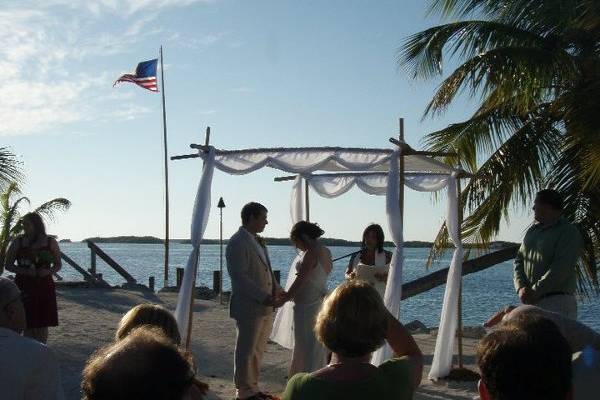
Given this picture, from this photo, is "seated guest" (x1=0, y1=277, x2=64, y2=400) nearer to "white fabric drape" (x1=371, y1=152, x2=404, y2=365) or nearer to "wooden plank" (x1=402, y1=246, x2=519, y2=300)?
"white fabric drape" (x1=371, y1=152, x2=404, y2=365)

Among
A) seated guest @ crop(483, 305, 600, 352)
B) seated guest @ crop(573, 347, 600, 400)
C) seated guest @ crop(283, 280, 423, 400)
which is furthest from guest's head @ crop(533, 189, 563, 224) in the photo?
seated guest @ crop(283, 280, 423, 400)

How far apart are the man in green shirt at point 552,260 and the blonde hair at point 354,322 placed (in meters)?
3.74

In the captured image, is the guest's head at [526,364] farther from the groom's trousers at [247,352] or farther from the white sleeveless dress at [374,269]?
the white sleeveless dress at [374,269]

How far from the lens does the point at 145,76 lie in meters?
23.0

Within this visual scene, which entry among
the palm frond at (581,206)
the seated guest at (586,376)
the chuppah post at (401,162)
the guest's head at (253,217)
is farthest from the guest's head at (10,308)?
the palm frond at (581,206)

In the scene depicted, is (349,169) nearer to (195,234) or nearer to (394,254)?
(394,254)

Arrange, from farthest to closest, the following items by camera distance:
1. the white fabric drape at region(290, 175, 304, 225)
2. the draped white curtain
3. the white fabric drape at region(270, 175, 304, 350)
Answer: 1. the white fabric drape at region(290, 175, 304, 225)
2. the white fabric drape at region(270, 175, 304, 350)
3. the draped white curtain

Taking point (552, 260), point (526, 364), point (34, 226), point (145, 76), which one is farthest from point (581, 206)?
point (145, 76)

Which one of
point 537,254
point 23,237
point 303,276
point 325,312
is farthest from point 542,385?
point 23,237

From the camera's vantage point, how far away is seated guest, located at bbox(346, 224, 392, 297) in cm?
803

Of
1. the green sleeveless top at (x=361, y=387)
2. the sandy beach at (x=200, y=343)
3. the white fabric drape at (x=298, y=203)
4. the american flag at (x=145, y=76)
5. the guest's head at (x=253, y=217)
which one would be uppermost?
the american flag at (x=145, y=76)

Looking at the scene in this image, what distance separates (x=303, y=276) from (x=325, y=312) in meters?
4.16

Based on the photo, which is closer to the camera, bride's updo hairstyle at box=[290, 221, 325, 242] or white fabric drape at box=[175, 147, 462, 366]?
bride's updo hairstyle at box=[290, 221, 325, 242]

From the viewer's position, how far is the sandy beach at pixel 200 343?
7.52 m
